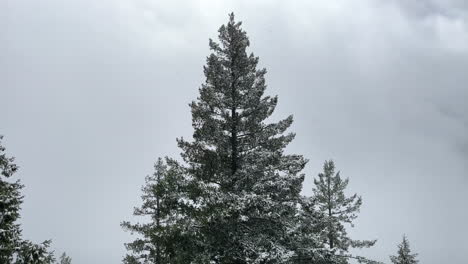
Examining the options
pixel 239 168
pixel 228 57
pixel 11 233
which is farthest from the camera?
pixel 228 57

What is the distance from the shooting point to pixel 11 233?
12453mm

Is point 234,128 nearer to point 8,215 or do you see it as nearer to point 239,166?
point 239,166

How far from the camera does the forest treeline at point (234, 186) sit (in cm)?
1506

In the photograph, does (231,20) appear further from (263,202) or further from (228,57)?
(263,202)

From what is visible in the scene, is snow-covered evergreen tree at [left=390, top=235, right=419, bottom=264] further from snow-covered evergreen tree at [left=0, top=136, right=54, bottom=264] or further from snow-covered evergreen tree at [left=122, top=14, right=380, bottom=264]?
snow-covered evergreen tree at [left=0, top=136, right=54, bottom=264]

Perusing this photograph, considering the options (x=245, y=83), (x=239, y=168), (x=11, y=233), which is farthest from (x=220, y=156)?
(x=11, y=233)

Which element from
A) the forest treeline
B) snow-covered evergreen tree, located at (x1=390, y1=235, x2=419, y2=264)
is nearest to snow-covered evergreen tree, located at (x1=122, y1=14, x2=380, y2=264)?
the forest treeline

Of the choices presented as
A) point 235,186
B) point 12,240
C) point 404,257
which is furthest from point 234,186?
point 404,257

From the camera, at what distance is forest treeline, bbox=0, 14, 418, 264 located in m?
15.1

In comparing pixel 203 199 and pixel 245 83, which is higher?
pixel 245 83

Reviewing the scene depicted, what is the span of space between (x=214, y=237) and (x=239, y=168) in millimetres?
2869

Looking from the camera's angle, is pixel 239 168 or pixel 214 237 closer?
pixel 214 237

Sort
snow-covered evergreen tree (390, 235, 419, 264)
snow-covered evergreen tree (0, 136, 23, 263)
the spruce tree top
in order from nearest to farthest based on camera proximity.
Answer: snow-covered evergreen tree (0, 136, 23, 263) < the spruce tree top < snow-covered evergreen tree (390, 235, 419, 264)

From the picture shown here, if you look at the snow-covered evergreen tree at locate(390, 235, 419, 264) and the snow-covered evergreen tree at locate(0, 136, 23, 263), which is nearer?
the snow-covered evergreen tree at locate(0, 136, 23, 263)
